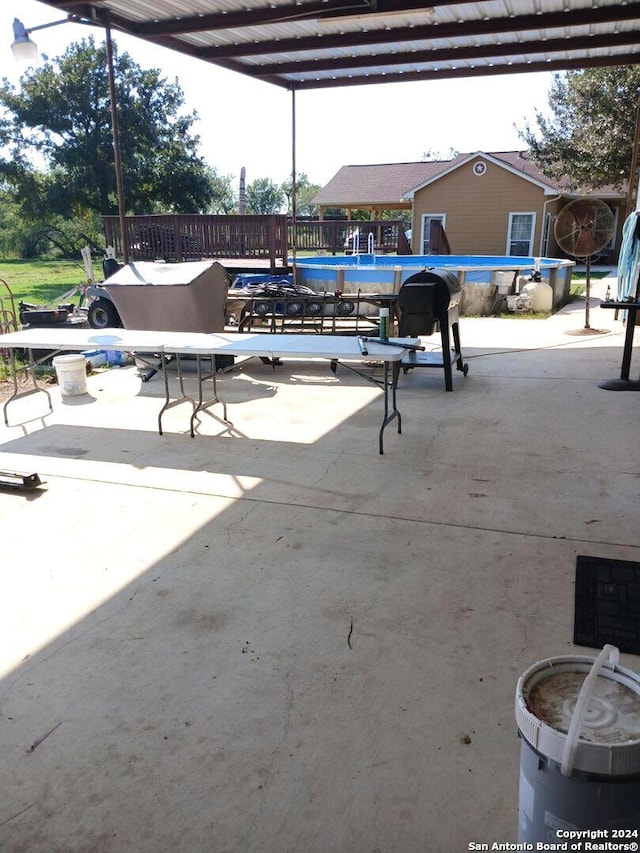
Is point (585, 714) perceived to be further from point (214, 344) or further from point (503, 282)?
point (503, 282)

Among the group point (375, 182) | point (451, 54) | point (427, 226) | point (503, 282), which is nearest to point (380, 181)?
point (375, 182)

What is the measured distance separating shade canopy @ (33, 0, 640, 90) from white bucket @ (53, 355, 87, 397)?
11.4 feet

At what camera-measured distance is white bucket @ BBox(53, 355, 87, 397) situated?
6184 millimetres

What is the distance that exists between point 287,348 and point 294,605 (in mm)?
2328

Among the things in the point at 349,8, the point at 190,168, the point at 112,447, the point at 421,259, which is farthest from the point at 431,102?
the point at 112,447

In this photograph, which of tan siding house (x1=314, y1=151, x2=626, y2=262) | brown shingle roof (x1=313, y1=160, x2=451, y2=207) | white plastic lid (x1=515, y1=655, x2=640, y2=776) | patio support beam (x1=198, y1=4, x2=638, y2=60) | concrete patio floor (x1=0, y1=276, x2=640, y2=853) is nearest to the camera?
white plastic lid (x1=515, y1=655, x2=640, y2=776)

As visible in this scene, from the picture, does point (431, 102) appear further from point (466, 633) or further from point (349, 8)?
point (466, 633)

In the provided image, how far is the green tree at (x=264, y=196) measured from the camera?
175 ft

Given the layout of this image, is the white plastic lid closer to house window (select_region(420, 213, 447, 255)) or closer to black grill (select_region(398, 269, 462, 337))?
black grill (select_region(398, 269, 462, 337))

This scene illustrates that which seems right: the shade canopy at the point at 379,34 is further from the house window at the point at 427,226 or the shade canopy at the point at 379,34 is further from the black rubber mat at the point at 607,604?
the house window at the point at 427,226

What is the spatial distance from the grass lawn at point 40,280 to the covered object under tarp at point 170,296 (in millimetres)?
10545

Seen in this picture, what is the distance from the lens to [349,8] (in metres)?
6.51

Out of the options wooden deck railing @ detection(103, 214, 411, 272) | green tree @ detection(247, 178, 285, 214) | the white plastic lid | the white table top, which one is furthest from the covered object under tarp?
green tree @ detection(247, 178, 285, 214)

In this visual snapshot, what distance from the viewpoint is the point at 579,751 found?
109 centimetres
